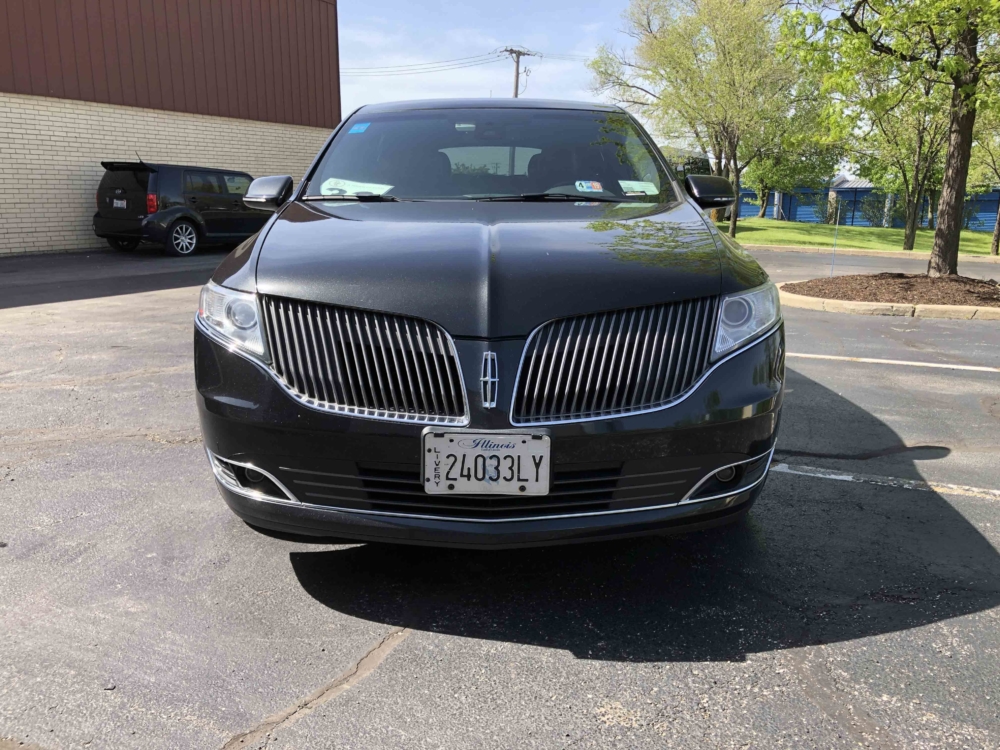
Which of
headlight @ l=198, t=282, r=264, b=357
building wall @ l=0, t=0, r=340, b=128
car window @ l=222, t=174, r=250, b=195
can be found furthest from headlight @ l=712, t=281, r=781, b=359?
building wall @ l=0, t=0, r=340, b=128

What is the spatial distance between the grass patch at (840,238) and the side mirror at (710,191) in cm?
2305

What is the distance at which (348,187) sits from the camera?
3.54 meters

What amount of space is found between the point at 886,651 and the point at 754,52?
85.1ft

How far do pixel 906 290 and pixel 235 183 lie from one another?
12.5 meters

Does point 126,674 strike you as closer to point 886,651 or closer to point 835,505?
point 886,651

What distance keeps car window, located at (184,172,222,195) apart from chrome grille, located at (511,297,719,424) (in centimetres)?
1453

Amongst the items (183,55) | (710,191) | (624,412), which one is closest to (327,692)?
(624,412)

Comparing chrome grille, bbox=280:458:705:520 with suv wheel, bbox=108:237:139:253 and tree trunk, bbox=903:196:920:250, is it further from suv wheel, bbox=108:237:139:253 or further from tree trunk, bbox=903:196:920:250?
tree trunk, bbox=903:196:920:250

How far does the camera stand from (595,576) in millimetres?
2729

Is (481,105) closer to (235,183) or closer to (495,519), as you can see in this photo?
(495,519)

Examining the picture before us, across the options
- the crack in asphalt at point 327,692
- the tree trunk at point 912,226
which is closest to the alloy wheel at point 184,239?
the crack in asphalt at point 327,692

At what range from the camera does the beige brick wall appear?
1546 cm

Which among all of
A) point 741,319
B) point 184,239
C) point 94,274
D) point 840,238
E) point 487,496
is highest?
point 741,319

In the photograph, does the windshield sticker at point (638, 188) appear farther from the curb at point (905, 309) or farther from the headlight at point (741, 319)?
the curb at point (905, 309)
